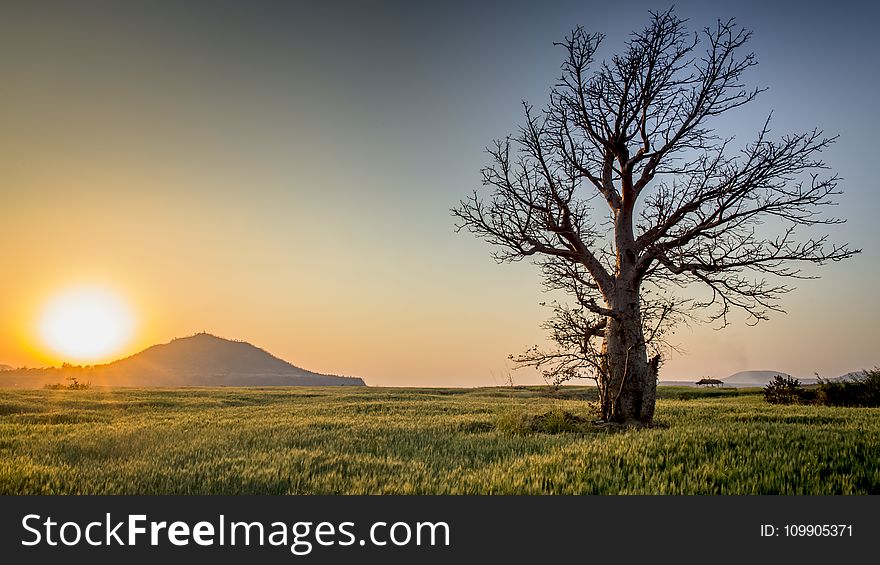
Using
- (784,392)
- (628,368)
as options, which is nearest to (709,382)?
(784,392)

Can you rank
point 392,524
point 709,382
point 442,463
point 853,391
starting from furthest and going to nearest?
1. point 709,382
2. point 853,391
3. point 442,463
4. point 392,524

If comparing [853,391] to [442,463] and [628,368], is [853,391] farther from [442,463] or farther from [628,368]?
[442,463]

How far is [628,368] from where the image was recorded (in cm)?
1480

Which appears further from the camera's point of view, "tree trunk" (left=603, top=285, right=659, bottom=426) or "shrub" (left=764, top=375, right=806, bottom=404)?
"shrub" (left=764, top=375, right=806, bottom=404)

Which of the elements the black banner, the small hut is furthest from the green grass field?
the small hut

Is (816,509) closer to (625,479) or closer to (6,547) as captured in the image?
(625,479)

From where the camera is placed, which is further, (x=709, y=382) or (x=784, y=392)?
(x=709, y=382)

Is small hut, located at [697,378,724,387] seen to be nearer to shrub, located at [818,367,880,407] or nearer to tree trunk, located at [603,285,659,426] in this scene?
shrub, located at [818,367,880,407]

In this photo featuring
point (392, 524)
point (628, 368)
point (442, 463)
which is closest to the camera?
point (392, 524)

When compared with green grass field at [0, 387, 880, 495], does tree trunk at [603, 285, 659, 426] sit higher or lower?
higher

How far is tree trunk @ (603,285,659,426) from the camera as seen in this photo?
1471cm

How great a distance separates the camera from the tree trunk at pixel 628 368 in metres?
14.7

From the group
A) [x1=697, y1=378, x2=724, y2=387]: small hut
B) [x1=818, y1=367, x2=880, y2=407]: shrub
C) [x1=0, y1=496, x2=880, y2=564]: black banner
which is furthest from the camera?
[x1=697, y1=378, x2=724, y2=387]: small hut

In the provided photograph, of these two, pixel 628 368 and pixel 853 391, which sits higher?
pixel 628 368
